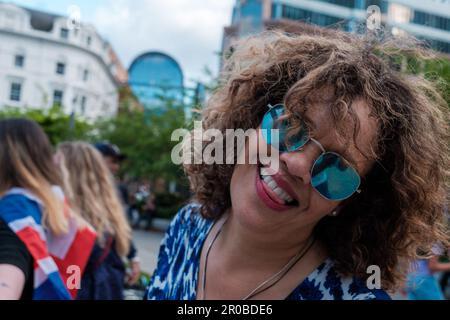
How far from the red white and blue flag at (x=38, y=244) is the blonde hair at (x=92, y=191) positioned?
A: 0.71m

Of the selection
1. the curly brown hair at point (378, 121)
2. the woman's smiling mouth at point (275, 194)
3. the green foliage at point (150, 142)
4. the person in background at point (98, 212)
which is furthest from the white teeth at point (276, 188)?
the green foliage at point (150, 142)

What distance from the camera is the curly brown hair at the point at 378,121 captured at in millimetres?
1024

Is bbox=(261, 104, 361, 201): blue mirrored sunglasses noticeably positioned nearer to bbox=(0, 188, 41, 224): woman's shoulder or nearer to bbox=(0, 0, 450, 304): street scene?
bbox=(0, 0, 450, 304): street scene

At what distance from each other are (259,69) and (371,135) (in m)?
0.36

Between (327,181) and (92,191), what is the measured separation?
1.82m

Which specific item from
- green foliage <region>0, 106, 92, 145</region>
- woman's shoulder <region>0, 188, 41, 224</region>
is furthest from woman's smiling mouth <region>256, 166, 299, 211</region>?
green foliage <region>0, 106, 92, 145</region>

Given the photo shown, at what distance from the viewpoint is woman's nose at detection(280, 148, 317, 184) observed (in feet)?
3.19

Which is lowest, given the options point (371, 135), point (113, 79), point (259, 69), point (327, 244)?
point (327, 244)

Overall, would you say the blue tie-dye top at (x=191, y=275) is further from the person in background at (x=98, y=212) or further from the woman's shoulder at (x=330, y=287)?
the person in background at (x=98, y=212)

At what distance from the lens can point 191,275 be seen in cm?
123

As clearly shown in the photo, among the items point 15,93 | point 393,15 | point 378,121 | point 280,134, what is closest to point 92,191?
point 280,134
